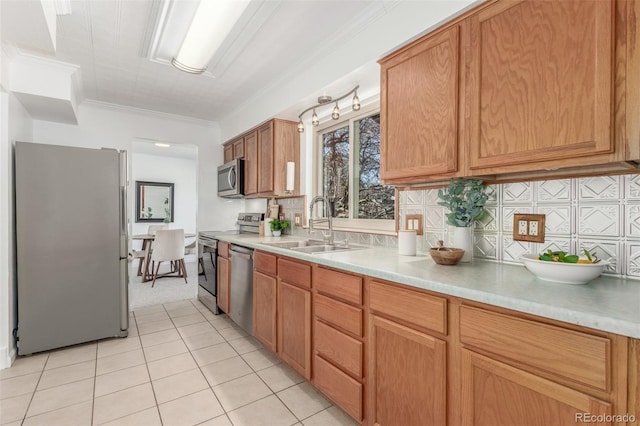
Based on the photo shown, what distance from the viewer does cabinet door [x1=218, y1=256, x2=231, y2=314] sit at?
309 centimetres

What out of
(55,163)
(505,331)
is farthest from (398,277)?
(55,163)

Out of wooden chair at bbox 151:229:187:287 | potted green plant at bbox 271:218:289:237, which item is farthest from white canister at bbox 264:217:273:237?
wooden chair at bbox 151:229:187:287

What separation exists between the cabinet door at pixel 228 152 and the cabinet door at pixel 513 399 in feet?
12.3

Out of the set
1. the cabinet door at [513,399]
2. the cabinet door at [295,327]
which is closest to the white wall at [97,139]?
the cabinet door at [295,327]

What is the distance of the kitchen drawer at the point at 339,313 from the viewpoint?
1550mm

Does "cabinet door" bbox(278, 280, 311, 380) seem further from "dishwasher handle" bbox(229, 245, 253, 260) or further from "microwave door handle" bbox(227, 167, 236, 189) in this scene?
"microwave door handle" bbox(227, 167, 236, 189)

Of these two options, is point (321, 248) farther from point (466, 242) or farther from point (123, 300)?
point (123, 300)

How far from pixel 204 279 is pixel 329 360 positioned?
257 centimetres

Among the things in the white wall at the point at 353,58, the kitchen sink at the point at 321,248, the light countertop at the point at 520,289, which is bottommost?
the kitchen sink at the point at 321,248

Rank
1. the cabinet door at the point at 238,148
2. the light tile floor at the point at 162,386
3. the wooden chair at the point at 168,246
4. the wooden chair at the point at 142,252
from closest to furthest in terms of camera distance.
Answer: the light tile floor at the point at 162,386 → the cabinet door at the point at 238,148 → the wooden chair at the point at 168,246 → the wooden chair at the point at 142,252

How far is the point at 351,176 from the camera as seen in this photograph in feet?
8.92

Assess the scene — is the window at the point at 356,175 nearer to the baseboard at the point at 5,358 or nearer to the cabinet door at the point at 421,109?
the cabinet door at the point at 421,109

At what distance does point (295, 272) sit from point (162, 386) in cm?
118

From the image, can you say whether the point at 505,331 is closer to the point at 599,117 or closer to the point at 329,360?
the point at 599,117
